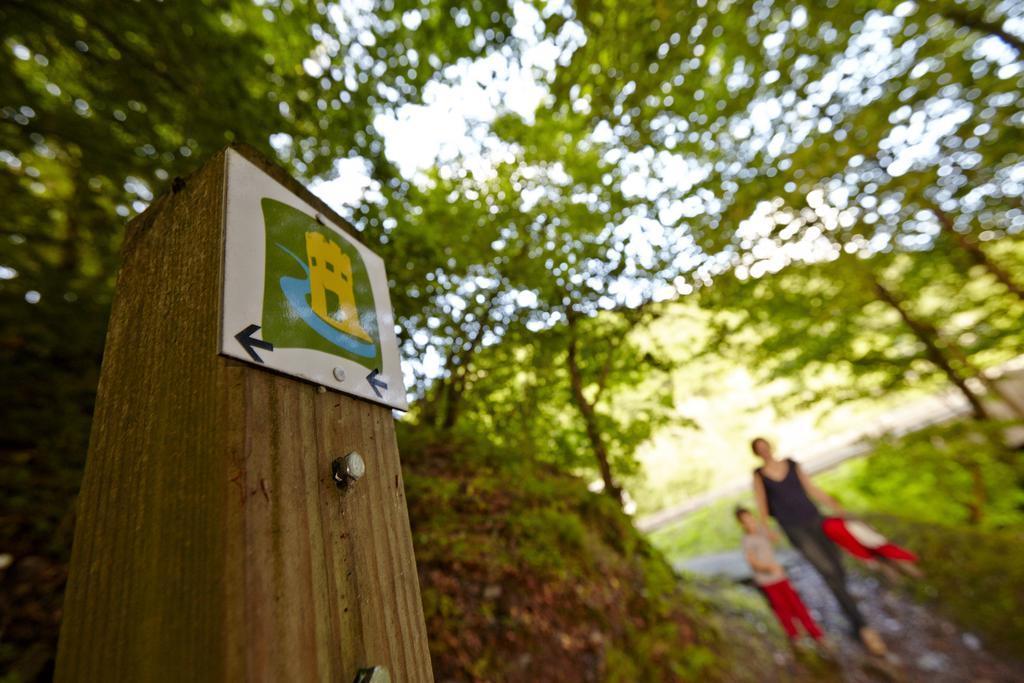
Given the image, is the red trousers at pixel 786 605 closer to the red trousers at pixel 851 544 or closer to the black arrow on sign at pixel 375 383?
the red trousers at pixel 851 544

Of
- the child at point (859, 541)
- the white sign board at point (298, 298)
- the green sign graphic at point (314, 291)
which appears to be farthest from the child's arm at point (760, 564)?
the green sign graphic at point (314, 291)

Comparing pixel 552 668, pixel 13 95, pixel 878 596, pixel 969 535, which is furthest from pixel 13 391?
pixel 969 535

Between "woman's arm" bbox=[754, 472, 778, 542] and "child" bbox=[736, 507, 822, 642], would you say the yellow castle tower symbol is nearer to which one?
"woman's arm" bbox=[754, 472, 778, 542]

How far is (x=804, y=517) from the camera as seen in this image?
4996 mm

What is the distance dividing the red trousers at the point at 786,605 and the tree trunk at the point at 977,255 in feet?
20.2

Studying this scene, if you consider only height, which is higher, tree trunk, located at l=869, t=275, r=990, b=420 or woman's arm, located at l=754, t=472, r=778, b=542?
tree trunk, located at l=869, t=275, r=990, b=420

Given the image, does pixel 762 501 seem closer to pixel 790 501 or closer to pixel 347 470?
pixel 790 501

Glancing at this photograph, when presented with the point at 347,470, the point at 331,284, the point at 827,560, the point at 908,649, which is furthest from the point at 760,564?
the point at 331,284

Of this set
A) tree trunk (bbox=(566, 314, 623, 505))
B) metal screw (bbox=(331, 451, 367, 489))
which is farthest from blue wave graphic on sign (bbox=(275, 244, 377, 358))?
tree trunk (bbox=(566, 314, 623, 505))

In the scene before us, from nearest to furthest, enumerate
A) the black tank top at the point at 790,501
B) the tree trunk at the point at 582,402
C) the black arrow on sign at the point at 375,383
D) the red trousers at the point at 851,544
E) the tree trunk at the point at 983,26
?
1. the black arrow on sign at the point at 375,383
2. the tree trunk at the point at 582,402
3. the red trousers at the point at 851,544
4. the black tank top at the point at 790,501
5. the tree trunk at the point at 983,26

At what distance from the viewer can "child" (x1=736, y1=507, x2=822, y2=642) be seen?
4.88 m

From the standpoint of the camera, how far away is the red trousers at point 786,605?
4895mm

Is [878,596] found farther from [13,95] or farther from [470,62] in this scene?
[13,95]

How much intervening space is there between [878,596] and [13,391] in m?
10.3
